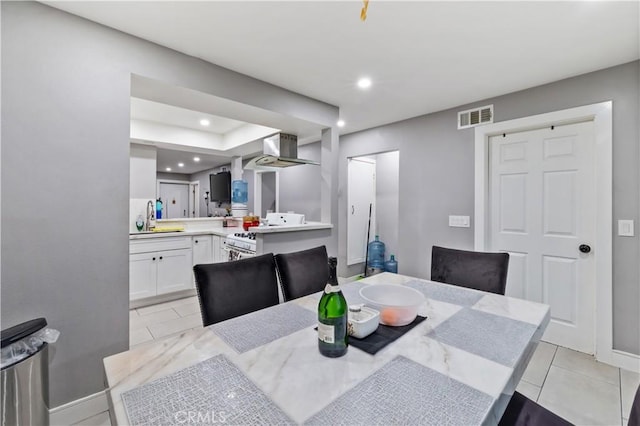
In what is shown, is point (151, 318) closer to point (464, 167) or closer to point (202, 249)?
point (202, 249)

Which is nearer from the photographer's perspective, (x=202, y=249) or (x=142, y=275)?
(x=142, y=275)

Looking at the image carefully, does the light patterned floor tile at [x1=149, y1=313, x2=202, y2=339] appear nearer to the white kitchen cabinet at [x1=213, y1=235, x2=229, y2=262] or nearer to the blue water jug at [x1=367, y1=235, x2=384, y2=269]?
the white kitchen cabinet at [x1=213, y1=235, x2=229, y2=262]

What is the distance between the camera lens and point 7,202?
59.4 inches

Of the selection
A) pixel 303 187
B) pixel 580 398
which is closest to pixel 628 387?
pixel 580 398

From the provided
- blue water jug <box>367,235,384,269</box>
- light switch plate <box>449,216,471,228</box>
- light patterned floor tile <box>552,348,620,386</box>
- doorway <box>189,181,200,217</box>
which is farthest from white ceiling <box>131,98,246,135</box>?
doorway <box>189,181,200,217</box>

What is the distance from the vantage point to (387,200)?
5.05 metres

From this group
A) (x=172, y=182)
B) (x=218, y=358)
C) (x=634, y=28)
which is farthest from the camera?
(x=172, y=182)

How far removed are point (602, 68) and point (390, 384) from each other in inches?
122

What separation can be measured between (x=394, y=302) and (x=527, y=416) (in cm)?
61

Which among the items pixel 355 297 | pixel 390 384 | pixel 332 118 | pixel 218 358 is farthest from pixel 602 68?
pixel 218 358

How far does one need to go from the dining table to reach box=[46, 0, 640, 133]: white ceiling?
173 cm

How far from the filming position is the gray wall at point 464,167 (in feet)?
7.22

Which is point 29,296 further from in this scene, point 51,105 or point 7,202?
point 51,105

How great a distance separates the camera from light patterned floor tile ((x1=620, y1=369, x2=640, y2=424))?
1.78m
